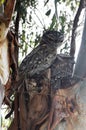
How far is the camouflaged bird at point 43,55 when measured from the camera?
2.19 m

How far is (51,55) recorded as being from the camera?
2.36 meters

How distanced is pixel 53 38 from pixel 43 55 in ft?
0.92

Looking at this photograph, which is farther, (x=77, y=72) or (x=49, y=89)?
(x=77, y=72)

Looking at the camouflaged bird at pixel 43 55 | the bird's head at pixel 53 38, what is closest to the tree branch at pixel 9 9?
the camouflaged bird at pixel 43 55

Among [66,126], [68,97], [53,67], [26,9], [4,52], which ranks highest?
[26,9]

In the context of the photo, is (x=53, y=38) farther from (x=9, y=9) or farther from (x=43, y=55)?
(x=9, y=9)

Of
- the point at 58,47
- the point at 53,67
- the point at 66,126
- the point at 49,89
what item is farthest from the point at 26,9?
the point at 66,126

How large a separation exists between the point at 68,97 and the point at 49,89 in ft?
0.40

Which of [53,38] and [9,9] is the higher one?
[9,9]

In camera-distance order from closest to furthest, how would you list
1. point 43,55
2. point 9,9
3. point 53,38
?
point 9,9 → point 43,55 → point 53,38

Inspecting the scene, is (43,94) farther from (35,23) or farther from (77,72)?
(35,23)

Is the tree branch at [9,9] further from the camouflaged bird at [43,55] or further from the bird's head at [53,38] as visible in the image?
the bird's head at [53,38]

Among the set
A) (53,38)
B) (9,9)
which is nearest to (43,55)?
(53,38)

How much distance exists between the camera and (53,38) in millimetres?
2582
